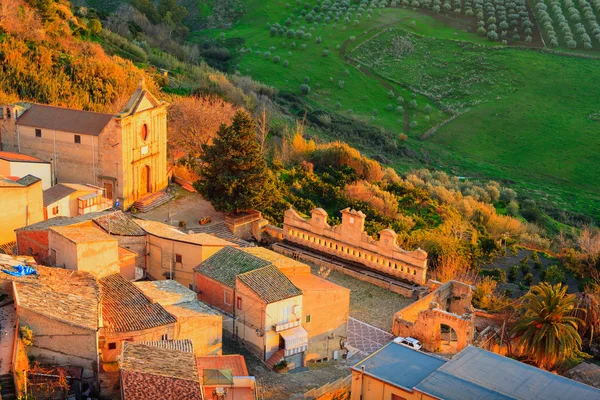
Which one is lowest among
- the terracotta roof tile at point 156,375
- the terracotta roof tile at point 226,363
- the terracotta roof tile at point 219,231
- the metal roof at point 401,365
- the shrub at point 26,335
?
the terracotta roof tile at point 219,231

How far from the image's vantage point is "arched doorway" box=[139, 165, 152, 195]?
4144 centimetres

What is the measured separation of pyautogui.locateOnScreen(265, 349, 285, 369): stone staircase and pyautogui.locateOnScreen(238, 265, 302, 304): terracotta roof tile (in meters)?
1.93

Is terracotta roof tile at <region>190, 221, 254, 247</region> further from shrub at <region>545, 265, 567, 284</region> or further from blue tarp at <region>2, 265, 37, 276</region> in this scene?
shrub at <region>545, 265, 567, 284</region>

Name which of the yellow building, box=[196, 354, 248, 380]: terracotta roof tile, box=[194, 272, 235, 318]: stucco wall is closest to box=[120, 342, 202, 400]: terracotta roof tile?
box=[196, 354, 248, 380]: terracotta roof tile

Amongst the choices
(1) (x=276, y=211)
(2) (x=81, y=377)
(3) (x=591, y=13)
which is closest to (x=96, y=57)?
(1) (x=276, y=211)

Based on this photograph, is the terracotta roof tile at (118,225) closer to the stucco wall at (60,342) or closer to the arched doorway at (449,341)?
the stucco wall at (60,342)

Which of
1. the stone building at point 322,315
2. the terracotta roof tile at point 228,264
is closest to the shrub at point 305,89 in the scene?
the terracotta roof tile at point 228,264

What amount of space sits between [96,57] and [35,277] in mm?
37708

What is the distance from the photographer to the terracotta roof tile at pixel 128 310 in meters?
25.0

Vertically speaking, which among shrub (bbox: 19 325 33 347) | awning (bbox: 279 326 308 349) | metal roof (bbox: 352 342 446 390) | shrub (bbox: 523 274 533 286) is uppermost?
shrub (bbox: 19 325 33 347)

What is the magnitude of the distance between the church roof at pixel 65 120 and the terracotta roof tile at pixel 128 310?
13834 mm

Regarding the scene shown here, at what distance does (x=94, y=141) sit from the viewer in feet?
130

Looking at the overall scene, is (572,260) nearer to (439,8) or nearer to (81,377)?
(81,377)

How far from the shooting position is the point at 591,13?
306 feet
